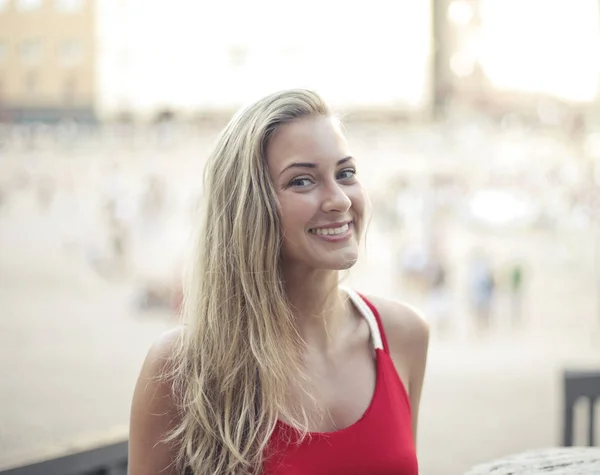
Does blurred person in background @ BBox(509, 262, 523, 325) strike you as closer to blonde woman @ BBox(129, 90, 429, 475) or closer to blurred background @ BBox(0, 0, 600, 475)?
blurred background @ BBox(0, 0, 600, 475)

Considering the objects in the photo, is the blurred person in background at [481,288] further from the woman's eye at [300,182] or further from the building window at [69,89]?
the woman's eye at [300,182]

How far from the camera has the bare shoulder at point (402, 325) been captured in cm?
129

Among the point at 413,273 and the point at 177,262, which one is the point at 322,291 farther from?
the point at 413,273

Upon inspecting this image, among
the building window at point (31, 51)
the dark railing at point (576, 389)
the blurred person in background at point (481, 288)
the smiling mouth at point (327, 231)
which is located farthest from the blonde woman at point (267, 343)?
the blurred person in background at point (481, 288)

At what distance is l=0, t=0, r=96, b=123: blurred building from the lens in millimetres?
2494

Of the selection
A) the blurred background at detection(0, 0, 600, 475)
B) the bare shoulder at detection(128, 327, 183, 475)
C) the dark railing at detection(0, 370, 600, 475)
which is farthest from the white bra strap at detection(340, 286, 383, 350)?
the blurred background at detection(0, 0, 600, 475)

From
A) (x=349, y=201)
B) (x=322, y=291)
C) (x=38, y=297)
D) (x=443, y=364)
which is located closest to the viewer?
(x=349, y=201)

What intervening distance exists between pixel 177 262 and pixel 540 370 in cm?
180

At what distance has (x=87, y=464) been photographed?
124cm

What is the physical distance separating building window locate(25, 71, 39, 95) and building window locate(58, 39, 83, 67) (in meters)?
0.12

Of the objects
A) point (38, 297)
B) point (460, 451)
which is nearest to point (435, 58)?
point (460, 451)

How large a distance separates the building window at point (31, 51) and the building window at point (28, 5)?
4.4 inches

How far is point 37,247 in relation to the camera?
Answer: 2.58 m

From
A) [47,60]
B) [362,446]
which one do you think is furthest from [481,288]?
[362,446]
